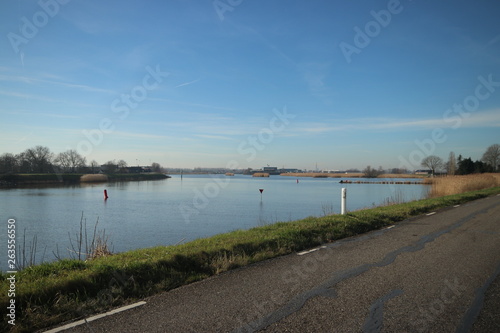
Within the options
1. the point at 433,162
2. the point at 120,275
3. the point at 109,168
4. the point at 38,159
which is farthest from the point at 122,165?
the point at 120,275

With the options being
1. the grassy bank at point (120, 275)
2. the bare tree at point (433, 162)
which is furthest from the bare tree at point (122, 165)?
the grassy bank at point (120, 275)

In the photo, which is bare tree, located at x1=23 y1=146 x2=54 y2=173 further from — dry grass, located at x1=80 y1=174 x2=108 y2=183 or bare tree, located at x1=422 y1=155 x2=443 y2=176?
bare tree, located at x1=422 y1=155 x2=443 y2=176

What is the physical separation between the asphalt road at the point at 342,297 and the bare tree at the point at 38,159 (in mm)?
87329

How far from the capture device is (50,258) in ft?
34.5

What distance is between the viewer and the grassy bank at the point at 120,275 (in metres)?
4.36

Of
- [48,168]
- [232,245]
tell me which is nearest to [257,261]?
[232,245]

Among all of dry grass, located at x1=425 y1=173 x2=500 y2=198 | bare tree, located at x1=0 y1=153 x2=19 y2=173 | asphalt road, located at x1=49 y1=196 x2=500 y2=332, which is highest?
bare tree, located at x1=0 y1=153 x2=19 y2=173

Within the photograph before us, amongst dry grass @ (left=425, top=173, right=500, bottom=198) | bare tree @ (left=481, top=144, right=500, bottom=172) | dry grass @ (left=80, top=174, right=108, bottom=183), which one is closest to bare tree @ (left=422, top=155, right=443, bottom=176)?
bare tree @ (left=481, top=144, right=500, bottom=172)

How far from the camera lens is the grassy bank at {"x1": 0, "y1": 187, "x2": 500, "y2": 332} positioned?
4363 millimetres

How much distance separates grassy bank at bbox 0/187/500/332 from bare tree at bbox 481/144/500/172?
86865 millimetres

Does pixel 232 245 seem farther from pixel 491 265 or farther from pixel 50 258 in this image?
pixel 50 258

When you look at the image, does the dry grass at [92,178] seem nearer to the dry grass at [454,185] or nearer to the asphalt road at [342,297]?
the dry grass at [454,185]

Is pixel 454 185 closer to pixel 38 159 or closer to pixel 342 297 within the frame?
pixel 342 297

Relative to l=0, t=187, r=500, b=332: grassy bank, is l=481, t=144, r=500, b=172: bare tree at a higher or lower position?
higher
